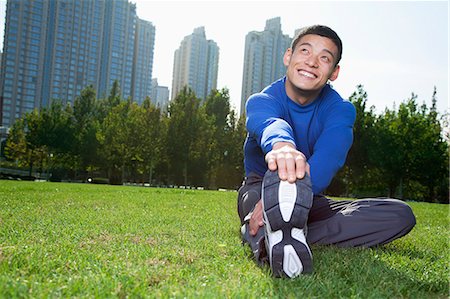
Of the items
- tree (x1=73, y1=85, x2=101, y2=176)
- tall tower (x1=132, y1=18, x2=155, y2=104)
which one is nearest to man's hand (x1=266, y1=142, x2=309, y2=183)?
tree (x1=73, y1=85, x2=101, y2=176)

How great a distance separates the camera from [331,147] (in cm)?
245

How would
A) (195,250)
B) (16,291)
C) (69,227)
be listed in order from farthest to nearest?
(69,227) → (195,250) → (16,291)

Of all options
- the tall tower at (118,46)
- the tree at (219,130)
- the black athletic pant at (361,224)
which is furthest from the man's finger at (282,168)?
the tall tower at (118,46)

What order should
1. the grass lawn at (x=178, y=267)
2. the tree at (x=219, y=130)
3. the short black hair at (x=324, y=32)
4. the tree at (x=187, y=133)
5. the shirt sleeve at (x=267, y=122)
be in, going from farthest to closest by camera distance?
the tree at (x=219, y=130) < the tree at (x=187, y=133) < the short black hair at (x=324, y=32) < the shirt sleeve at (x=267, y=122) < the grass lawn at (x=178, y=267)

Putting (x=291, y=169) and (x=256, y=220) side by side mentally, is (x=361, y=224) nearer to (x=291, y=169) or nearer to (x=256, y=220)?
(x=256, y=220)

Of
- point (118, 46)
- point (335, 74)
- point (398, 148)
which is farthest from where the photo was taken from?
point (118, 46)

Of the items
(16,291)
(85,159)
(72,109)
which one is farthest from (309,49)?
(72,109)

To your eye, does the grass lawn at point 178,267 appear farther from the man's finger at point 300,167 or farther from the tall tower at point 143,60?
the tall tower at point 143,60

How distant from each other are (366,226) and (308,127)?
78cm

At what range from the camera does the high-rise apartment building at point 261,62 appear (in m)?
64.2

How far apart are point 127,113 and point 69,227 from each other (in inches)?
1269

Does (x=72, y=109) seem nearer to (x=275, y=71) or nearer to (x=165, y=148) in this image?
(x=165, y=148)

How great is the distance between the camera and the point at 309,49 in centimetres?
273

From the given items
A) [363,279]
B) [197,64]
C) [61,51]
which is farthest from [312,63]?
[61,51]
